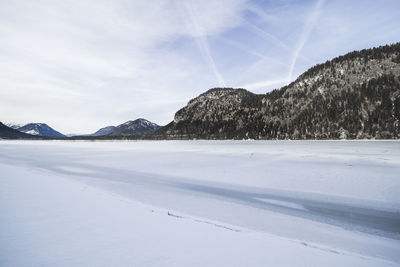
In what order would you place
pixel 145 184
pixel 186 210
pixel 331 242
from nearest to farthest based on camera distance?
pixel 331 242
pixel 186 210
pixel 145 184

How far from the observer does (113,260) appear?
408 cm

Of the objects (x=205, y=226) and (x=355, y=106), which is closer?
(x=205, y=226)

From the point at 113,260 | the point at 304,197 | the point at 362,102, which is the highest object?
the point at 362,102

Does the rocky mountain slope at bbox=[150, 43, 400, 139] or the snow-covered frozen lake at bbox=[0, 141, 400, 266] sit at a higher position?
the rocky mountain slope at bbox=[150, 43, 400, 139]

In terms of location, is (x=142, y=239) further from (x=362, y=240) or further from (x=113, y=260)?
(x=362, y=240)

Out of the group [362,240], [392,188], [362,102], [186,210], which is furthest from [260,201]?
[362,102]

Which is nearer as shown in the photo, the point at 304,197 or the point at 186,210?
the point at 186,210

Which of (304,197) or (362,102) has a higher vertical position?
(362,102)

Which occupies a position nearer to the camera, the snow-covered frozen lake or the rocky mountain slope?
the snow-covered frozen lake

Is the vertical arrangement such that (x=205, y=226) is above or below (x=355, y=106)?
below

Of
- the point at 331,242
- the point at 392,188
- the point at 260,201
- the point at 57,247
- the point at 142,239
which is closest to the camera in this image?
the point at 57,247

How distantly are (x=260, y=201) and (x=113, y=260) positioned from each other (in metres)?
7.36

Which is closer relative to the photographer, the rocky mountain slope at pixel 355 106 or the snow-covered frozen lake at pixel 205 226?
the snow-covered frozen lake at pixel 205 226

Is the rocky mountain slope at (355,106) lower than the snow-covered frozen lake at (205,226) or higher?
higher
